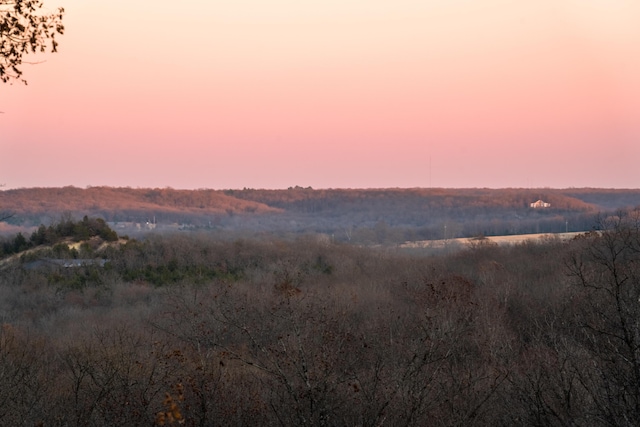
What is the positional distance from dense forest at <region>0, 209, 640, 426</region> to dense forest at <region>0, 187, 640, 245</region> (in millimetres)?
59119

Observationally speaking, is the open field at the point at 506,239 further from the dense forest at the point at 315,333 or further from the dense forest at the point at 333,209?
the dense forest at the point at 333,209

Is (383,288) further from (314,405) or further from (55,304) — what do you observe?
(314,405)

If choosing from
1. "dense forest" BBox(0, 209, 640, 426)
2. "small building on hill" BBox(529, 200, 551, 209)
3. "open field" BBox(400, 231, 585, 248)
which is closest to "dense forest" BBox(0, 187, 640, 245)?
"small building on hill" BBox(529, 200, 551, 209)

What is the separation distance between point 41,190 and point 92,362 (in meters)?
126

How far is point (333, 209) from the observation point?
16038 cm

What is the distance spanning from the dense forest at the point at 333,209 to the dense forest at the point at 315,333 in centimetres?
5912

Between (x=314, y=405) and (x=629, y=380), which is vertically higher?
(x=629, y=380)

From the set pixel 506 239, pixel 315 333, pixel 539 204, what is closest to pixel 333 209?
pixel 539 204

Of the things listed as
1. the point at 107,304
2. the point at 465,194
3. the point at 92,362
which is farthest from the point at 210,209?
the point at 92,362

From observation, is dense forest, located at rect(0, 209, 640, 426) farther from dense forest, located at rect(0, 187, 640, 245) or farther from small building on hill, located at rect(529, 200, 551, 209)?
small building on hill, located at rect(529, 200, 551, 209)

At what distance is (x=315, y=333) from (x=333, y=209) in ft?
458

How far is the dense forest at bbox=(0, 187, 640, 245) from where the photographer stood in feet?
385

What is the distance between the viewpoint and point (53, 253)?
4847 cm

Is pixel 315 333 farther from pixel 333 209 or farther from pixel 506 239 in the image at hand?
pixel 333 209
